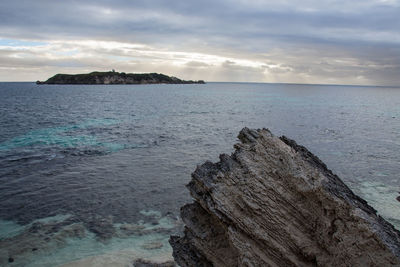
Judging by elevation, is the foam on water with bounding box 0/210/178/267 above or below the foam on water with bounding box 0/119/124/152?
below

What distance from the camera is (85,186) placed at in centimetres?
2773

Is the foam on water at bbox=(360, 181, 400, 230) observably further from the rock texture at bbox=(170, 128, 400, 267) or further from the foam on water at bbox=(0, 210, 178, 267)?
the foam on water at bbox=(0, 210, 178, 267)

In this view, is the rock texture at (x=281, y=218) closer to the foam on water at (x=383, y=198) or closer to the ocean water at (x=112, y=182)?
the ocean water at (x=112, y=182)

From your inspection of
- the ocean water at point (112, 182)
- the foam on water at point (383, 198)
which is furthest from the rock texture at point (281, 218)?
the foam on water at point (383, 198)

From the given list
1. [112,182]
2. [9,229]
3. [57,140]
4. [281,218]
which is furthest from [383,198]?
[57,140]

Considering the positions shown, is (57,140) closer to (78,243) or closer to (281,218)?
(78,243)

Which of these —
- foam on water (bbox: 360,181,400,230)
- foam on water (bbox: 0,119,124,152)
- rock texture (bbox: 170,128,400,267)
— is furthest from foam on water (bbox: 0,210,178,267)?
foam on water (bbox: 0,119,124,152)

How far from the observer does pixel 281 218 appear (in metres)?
9.98

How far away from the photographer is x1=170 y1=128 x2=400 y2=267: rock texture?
9.06m

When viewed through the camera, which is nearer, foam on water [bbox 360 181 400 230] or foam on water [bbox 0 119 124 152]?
foam on water [bbox 360 181 400 230]

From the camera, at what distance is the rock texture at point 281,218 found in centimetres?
906

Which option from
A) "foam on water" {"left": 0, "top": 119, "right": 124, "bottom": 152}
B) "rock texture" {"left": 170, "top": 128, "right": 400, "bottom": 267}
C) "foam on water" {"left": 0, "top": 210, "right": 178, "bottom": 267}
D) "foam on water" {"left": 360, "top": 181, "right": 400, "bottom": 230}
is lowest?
"foam on water" {"left": 0, "top": 210, "right": 178, "bottom": 267}

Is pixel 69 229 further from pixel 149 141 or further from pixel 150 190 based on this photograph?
pixel 149 141

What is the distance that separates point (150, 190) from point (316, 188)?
19329 millimetres
